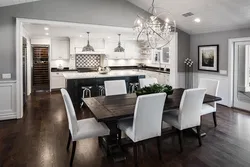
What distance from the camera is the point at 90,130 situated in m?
2.82

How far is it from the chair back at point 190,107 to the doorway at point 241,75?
123 inches

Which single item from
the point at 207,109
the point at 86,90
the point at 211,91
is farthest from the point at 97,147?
the point at 86,90

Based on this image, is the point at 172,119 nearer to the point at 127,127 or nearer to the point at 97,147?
the point at 127,127

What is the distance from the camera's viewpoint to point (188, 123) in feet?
10.6

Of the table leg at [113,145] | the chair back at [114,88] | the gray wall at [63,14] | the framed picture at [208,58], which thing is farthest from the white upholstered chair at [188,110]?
the gray wall at [63,14]

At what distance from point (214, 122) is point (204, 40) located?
11.0ft

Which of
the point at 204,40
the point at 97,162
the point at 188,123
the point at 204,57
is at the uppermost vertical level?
the point at 204,40

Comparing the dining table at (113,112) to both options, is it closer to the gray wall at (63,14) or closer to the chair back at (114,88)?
the chair back at (114,88)

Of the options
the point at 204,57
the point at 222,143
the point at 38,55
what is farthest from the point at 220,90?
the point at 38,55

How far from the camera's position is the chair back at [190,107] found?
3055mm

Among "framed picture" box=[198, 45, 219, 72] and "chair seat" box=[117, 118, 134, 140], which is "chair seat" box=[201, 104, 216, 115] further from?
"framed picture" box=[198, 45, 219, 72]

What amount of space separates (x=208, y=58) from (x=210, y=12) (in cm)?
184

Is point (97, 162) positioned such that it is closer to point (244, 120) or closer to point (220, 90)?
point (244, 120)

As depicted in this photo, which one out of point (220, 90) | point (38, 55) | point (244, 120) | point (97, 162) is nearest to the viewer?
point (97, 162)
